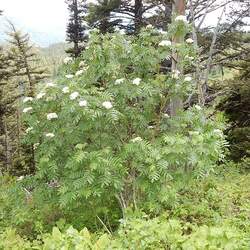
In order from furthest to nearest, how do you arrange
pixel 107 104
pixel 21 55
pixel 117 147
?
pixel 21 55 → pixel 117 147 → pixel 107 104

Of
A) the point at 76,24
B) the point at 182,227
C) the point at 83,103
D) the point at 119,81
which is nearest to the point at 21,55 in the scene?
the point at 76,24

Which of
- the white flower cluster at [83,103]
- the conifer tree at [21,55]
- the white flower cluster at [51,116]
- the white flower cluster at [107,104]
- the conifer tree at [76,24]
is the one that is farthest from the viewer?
the conifer tree at [21,55]

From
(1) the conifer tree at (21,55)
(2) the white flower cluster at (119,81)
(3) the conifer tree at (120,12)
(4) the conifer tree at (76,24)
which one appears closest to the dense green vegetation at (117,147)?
(2) the white flower cluster at (119,81)

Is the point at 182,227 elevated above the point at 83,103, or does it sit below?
below

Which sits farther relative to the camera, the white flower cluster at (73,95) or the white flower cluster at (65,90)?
the white flower cluster at (65,90)

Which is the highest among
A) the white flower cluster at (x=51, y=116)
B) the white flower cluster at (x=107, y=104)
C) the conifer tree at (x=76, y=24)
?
the white flower cluster at (x=107, y=104)

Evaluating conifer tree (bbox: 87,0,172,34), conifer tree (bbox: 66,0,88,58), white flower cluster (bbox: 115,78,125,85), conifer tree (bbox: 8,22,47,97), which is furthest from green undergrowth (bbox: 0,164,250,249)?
conifer tree (bbox: 8,22,47,97)

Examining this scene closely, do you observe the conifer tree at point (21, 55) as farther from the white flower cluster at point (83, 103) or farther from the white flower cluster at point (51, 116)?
the white flower cluster at point (83, 103)

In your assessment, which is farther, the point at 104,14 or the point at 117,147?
the point at 104,14

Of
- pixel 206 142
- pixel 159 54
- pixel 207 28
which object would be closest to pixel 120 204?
pixel 206 142

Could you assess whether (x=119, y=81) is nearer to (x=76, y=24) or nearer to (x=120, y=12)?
(x=120, y=12)

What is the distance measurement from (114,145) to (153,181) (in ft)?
2.97

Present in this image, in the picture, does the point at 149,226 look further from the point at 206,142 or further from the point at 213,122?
the point at 213,122

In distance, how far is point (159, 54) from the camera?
289 inches
